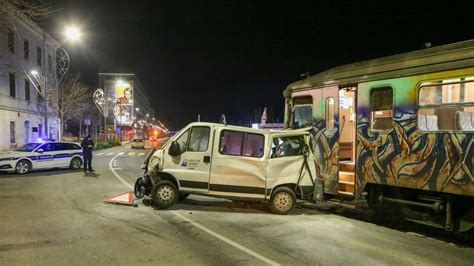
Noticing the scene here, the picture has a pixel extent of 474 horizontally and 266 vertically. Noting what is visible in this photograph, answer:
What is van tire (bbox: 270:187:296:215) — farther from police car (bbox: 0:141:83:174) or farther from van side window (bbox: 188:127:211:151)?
police car (bbox: 0:141:83:174)

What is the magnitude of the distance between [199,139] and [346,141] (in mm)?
3540

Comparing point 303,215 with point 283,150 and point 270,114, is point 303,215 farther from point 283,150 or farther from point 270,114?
point 270,114

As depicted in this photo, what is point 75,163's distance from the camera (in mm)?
20969

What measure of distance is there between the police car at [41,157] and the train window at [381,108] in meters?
15.6

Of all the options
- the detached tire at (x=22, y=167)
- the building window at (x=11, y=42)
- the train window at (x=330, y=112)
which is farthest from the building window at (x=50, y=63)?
the train window at (x=330, y=112)

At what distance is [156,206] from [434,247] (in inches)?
238

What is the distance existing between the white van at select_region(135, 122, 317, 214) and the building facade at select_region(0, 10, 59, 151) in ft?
76.1

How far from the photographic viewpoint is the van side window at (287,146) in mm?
10367

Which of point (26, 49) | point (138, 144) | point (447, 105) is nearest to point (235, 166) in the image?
point (447, 105)

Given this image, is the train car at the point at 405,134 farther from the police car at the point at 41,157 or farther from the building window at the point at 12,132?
the building window at the point at 12,132

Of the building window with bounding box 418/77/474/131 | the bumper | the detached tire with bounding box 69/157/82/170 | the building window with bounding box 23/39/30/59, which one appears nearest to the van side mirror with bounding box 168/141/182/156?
the building window with bounding box 418/77/474/131

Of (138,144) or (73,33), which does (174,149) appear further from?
(138,144)

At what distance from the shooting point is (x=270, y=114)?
7931 cm

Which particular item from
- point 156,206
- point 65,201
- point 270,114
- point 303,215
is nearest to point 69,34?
point 65,201
